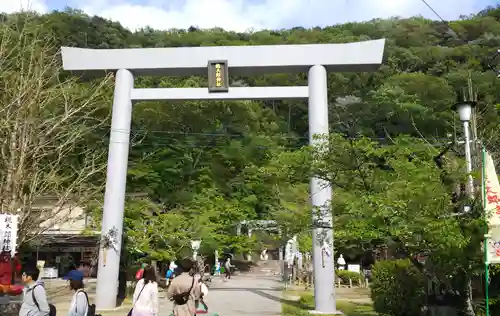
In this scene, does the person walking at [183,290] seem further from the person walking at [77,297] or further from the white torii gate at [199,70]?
the white torii gate at [199,70]

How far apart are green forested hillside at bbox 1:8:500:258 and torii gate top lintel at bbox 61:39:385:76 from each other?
1932 mm

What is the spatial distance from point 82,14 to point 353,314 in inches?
2096

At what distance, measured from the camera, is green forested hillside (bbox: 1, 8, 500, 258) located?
76.1 feet

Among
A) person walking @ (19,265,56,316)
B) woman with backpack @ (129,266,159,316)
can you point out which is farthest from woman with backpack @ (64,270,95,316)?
woman with backpack @ (129,266,159,316)

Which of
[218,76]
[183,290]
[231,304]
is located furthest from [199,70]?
[183,290]

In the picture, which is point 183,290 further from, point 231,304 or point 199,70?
point 199,70

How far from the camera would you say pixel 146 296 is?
5.97 metres

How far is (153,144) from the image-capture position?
93.6 feet

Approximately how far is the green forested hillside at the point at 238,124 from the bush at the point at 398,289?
3.85 metres

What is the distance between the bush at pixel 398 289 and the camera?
1038 centimetres

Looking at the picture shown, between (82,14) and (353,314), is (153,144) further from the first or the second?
(82,14)

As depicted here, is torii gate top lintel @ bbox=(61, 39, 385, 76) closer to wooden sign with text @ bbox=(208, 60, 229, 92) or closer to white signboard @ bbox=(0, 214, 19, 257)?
wooden sign with text @ bbox=(208, 60, 229, 92)

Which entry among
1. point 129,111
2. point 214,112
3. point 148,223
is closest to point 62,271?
point 148,223

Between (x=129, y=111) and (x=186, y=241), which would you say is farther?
(x=186, y=241)
